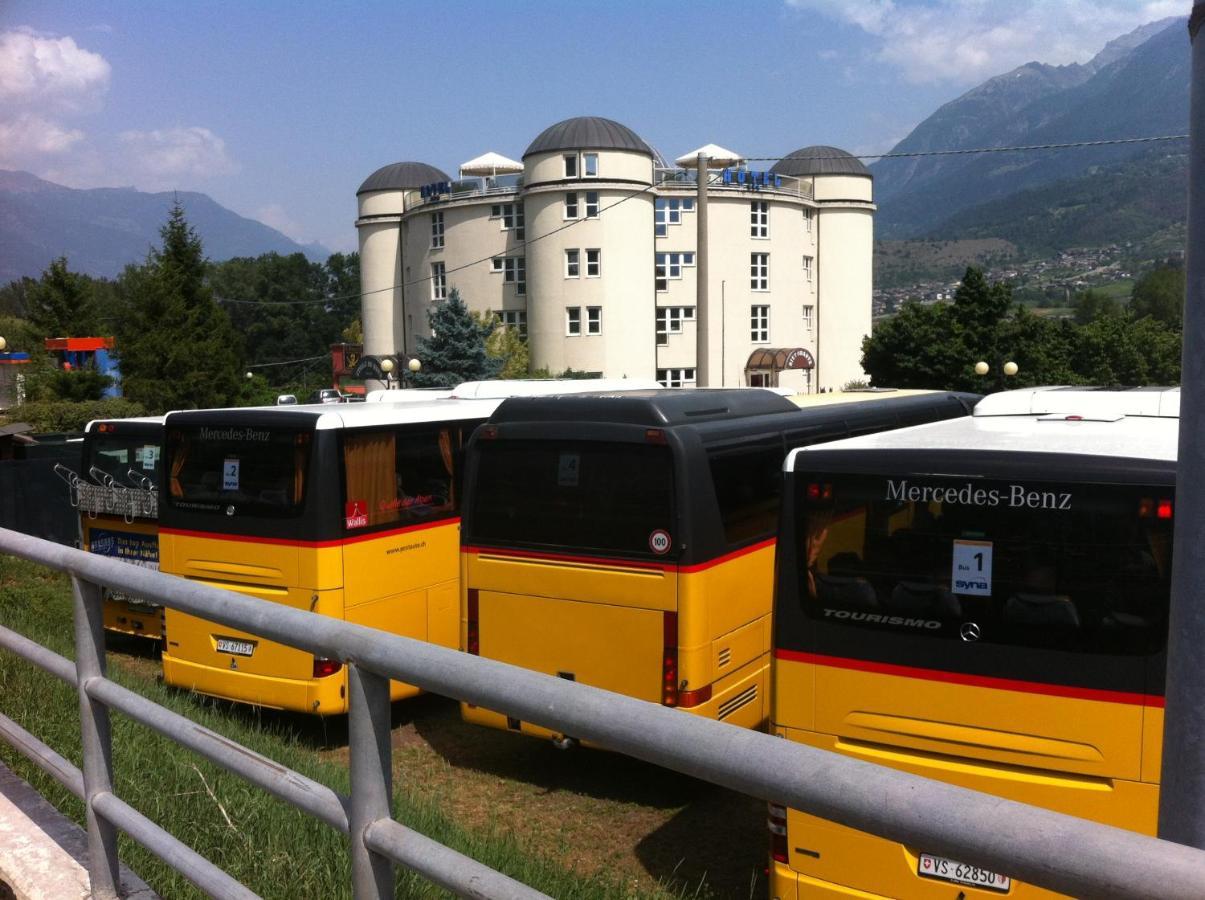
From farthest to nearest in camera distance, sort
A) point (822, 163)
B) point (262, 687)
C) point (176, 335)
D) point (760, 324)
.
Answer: point (822, 163) < point (760, 324) < point (176, 335) < point (262, 687)

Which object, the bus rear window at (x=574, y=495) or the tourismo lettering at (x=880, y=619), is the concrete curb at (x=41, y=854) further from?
the bus rear window at (x=574, y=495)

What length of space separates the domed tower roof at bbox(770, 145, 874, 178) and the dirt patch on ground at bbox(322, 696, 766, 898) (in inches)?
2722

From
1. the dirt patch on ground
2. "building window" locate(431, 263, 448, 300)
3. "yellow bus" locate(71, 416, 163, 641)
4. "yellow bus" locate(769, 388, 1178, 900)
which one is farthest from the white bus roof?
"building window" locate(431, 263, 448, 300)

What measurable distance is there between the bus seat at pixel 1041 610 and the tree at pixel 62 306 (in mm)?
65277

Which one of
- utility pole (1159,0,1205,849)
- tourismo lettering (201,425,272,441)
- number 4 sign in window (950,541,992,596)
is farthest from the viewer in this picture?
tourismo lettering (201,425,272,441)

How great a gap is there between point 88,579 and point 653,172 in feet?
222

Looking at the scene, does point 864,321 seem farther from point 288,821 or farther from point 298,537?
point 288,821

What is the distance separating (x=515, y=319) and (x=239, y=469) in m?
58.3

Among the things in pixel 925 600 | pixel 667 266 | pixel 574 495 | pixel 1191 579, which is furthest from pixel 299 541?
pixel 667 266

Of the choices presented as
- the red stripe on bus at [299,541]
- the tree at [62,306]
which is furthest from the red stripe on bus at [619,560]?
the tree at [62,306]

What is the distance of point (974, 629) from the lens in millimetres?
5402

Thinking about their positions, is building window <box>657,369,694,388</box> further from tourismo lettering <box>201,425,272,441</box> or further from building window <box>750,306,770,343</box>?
tourismo lettering <box>201,425,272,441</box>

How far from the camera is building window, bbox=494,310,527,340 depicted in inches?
2677

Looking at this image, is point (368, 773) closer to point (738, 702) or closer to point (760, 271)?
point (738, 702)
